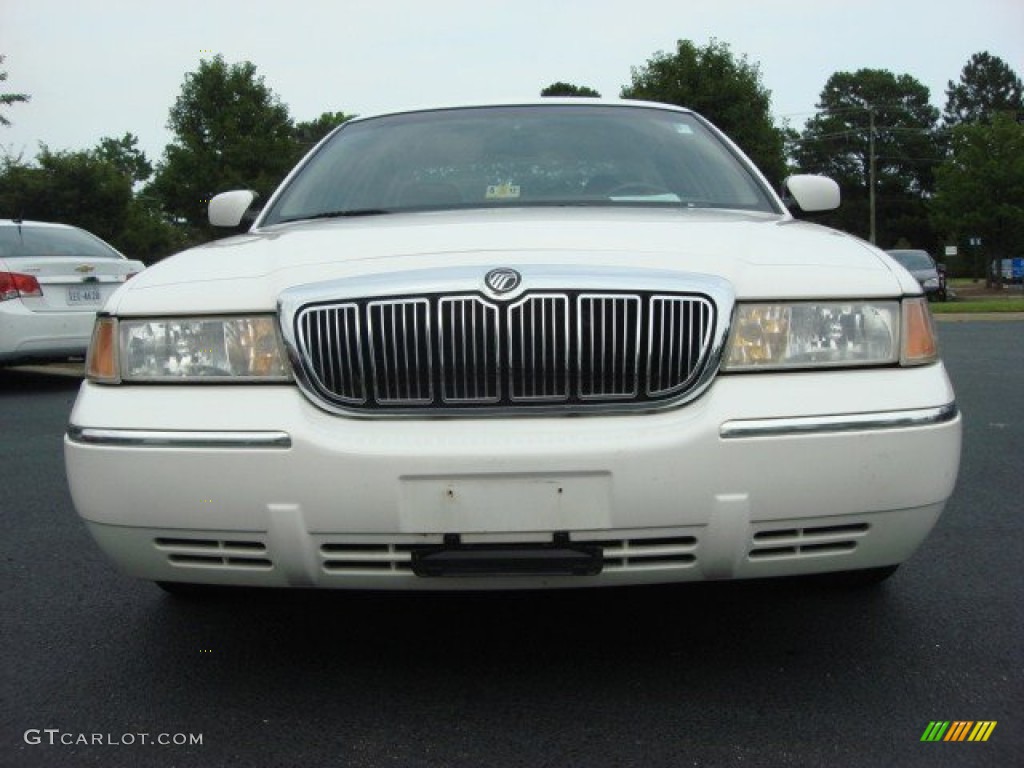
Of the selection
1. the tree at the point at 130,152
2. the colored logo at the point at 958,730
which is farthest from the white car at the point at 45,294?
the tree at the point at 130,152

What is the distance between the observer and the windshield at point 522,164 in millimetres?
3771

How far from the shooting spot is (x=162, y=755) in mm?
2471

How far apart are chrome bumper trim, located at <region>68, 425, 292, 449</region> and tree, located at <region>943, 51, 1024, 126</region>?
93751 mm

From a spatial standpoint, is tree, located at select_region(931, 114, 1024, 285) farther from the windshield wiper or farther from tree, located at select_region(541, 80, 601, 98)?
the windshield wiper

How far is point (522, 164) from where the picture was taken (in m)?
3.99

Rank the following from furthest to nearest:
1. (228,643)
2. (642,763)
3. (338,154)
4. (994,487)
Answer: (994,487) → (338,154) → (228,643) → (642,763)

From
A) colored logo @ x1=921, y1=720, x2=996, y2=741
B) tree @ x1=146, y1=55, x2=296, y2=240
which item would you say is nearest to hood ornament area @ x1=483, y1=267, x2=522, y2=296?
colored logo @ x1=921, y1=720, x2=996, y2=741

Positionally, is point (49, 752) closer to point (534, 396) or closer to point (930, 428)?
point (534, 396)

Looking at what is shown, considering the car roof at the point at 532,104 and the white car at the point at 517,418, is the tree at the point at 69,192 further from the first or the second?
the white car at the point at 517,418

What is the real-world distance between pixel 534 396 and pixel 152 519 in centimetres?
90

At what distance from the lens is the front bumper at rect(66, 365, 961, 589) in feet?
8.11

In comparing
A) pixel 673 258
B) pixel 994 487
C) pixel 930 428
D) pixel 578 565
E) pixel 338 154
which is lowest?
pixel 994 487

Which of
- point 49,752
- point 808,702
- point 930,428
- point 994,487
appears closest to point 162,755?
point 49,752

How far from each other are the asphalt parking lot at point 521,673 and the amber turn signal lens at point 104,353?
2.50 feet
